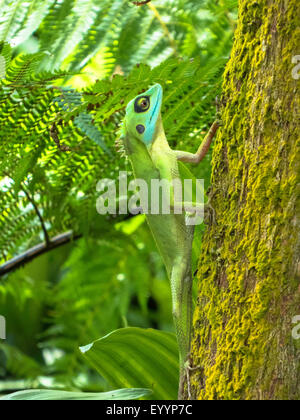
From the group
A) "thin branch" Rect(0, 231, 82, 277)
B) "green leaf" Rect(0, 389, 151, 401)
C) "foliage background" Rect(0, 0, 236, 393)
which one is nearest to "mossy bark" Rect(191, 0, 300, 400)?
"green leaf" Rect(0, 389, 151, 401)

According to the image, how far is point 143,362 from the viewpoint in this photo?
1.31 m

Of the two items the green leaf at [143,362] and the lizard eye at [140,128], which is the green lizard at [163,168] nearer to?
the lizard eye at [140,128]

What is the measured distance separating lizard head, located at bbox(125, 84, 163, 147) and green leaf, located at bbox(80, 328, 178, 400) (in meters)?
0.48

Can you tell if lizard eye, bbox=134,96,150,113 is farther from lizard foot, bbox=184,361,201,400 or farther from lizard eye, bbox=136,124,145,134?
lizard foot, bbox=184,361,201,400

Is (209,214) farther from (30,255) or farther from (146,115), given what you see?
(30,255)

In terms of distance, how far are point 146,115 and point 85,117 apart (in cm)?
30

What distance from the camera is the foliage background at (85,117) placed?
1.51 meters

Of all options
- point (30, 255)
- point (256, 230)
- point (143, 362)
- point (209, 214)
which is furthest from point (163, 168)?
point (30, 255)

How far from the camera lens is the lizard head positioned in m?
1.19

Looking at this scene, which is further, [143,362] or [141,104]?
[143,362]

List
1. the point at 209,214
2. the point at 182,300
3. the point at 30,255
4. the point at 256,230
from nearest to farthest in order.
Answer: the point at 256,230 → the point at 209,214 → the point at 182,300 → the point at 30,255

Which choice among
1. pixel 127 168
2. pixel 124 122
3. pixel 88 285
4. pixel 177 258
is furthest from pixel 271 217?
pixel 88 285

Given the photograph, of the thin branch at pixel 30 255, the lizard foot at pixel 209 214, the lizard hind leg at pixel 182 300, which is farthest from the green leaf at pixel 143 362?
the thin branch at pixel 30 255

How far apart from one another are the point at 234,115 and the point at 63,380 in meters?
2.01
